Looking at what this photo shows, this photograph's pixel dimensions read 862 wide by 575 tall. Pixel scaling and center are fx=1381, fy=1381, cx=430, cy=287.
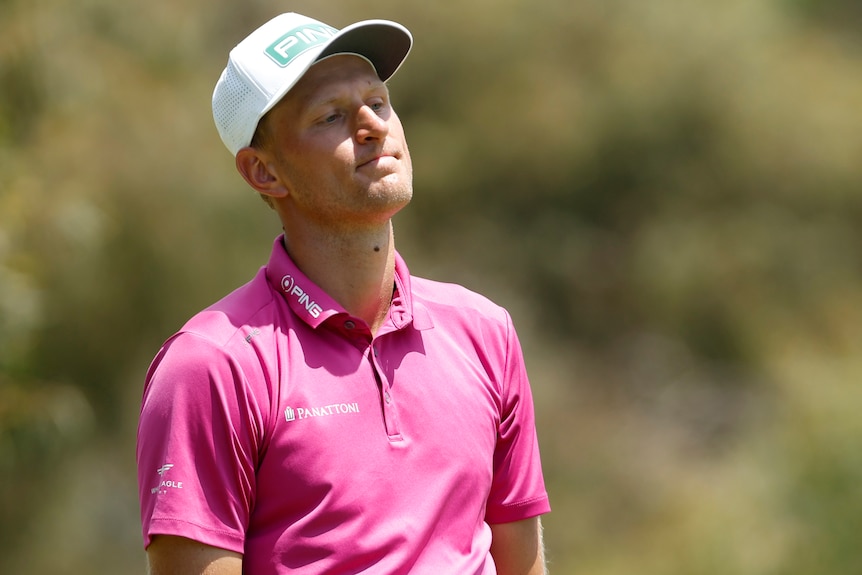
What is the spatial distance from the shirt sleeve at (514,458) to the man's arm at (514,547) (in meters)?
0.02

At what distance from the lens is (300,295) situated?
8.00 ft

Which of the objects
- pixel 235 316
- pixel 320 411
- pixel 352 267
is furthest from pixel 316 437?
pixel 352 267

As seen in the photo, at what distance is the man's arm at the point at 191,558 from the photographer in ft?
7.23

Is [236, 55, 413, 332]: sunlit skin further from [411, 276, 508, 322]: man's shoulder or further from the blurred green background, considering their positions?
the blurred green background

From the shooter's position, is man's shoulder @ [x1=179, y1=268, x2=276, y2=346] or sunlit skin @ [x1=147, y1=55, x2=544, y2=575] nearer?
man's shoulder @ [x1=179, y1=268, x2=276, y2=346]

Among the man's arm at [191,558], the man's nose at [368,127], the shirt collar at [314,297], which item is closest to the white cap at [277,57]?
the man's nose at [368,127]

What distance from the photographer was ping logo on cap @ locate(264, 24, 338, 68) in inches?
95.3

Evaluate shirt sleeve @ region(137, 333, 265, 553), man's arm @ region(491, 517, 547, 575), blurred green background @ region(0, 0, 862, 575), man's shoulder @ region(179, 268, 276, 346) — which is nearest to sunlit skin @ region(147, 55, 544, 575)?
man's shoulder @ region(179, 268, 276, 346)

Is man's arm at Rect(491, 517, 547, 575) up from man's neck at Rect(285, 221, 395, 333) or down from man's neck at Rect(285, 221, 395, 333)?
down

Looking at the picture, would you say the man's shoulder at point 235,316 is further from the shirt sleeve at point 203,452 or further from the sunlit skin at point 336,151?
the sunlit skin at point 336,151

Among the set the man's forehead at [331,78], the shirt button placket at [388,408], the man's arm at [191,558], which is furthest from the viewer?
the man's forehead at [331,78]

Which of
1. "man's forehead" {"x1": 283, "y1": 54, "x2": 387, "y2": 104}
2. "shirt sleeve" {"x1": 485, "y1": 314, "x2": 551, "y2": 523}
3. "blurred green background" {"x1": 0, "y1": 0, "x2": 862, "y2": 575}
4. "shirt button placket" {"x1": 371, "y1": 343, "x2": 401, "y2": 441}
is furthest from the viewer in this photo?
"blurred green background" {"x1": 0, "y1": 0, "x2": 862, "y2": 575}

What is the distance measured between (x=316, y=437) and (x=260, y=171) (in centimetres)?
53

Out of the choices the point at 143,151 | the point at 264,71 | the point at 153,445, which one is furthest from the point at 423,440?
the point at 143,151
